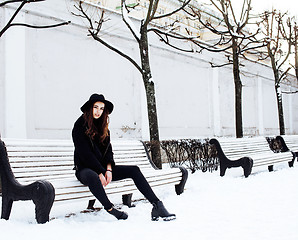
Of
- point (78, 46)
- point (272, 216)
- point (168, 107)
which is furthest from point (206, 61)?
point (272, 216)

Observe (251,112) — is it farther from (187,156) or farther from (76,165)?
(76,165)

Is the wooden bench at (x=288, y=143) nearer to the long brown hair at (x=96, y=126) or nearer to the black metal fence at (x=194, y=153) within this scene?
the black metal fence at (x=194, y=153)

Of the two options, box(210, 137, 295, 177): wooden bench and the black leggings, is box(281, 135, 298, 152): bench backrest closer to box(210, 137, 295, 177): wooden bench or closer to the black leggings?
box(210, 137, 295, 177): wooden bench

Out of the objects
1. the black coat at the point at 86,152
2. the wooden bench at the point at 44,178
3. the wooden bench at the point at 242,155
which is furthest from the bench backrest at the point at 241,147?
the black coat at the point at 86,152

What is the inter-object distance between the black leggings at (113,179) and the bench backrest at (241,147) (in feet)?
13.1

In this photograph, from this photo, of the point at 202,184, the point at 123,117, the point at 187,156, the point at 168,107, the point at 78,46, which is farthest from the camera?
the point at 168,107

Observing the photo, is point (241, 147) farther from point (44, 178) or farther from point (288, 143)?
A: point (44, 178)

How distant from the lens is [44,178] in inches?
173

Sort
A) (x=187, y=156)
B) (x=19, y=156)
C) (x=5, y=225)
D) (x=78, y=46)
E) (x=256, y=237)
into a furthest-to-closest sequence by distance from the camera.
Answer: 1. (x=78, y=46)
2. (x=187, y=156)
3. (x=19, y=156)
4. (x=5, y=225)
5. (x=256, y=237)

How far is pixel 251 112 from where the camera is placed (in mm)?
18672

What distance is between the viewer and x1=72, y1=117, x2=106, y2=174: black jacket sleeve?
4.21m

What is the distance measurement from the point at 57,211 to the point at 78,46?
5922 millimetres

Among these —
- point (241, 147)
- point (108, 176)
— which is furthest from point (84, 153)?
point (241, 147)

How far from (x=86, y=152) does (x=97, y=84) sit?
616 cm
